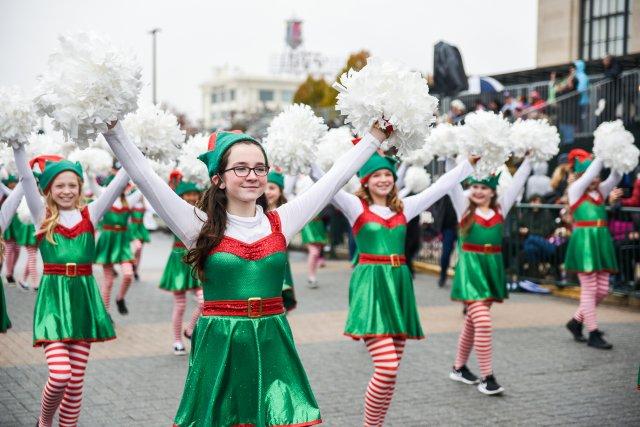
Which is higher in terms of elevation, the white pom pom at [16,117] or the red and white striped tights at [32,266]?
the white pom pom at [16,117]

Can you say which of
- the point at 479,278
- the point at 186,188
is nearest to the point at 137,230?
the point at 186,188

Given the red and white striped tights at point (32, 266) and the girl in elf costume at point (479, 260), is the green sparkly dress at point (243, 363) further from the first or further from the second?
the red and white striped tights at point (32, 266)

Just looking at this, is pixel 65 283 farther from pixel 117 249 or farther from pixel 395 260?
pixel 117 249

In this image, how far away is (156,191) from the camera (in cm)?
381

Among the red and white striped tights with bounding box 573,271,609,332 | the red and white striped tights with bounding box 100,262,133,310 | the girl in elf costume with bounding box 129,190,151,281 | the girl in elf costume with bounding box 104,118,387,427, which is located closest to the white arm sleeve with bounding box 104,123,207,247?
the girl in elf costume with bounding box 104,118,387,427

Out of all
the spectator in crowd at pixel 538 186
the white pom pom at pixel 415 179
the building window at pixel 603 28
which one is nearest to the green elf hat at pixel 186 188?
the white pom pom at pixel 415 179

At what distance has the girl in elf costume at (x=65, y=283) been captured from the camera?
550 cm

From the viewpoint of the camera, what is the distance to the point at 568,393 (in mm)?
6945

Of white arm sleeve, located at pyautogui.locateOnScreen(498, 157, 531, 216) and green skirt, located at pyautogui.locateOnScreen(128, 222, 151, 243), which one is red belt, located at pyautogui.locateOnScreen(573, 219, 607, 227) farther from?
green skirt, located at pyautogui.locateOnScreen(128, 222, 151, 243)

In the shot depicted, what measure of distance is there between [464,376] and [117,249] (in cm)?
547

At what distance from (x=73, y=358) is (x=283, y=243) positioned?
231 cm

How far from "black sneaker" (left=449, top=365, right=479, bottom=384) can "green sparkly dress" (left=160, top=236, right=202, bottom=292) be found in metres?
2.76

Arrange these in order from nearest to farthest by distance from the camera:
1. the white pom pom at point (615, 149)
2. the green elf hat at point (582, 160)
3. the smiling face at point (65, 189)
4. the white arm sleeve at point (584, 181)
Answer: the smiling face at point (65, 189) → the white pom pom at point (615, 149) → the white arm sleeve at point (584, 181) → the green elf hat at point (582, 160)

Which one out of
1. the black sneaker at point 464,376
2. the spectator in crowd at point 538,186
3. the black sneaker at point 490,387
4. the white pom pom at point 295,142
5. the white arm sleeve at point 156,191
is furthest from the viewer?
the spectator in crowd at point 538,186
